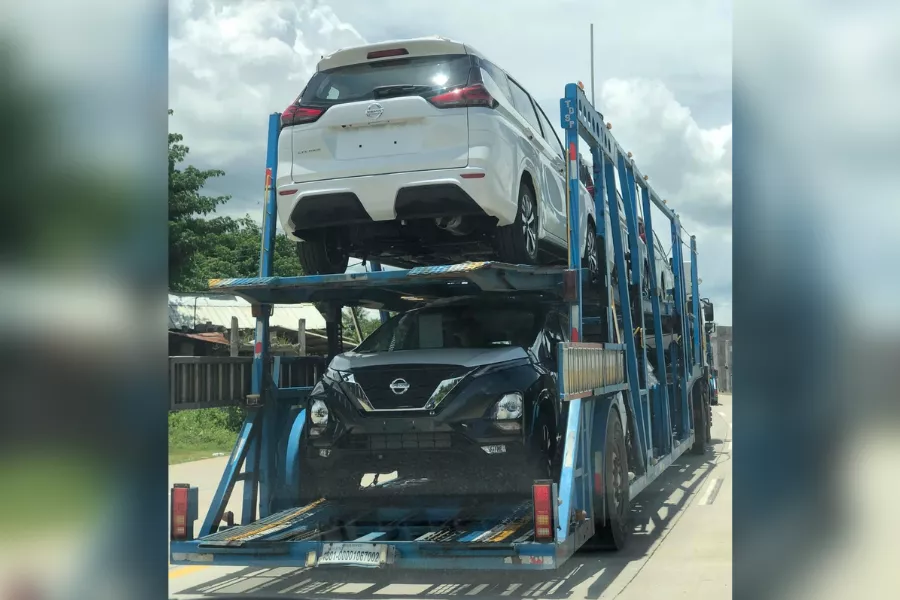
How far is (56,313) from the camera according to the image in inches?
145

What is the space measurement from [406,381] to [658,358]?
480 cm

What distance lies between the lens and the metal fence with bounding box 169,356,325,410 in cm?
649

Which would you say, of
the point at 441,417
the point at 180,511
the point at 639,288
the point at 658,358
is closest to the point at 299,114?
the point at 441,417

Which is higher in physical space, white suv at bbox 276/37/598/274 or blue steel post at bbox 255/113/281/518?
white suv at bbox 276/37/598/274

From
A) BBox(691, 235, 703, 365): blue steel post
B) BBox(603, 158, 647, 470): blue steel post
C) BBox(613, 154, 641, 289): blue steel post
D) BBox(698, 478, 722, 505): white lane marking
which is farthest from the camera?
BBox(691, 235, 703, 365): blue steel post

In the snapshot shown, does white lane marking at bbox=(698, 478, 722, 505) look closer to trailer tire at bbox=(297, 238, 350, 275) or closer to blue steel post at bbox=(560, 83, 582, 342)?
blue steel post at bbox=(560, 83, 582, 342)

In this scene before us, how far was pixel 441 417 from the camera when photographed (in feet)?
20.2

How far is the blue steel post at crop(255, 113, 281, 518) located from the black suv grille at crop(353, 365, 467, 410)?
1029 millimetres

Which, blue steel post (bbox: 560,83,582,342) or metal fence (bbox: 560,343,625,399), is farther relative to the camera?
blue steel post (bbox: 560,83,582,342)

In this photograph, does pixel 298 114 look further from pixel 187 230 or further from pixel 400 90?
pixel 187 230

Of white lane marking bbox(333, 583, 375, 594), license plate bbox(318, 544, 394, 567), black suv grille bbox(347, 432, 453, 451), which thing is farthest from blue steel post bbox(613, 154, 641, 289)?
license plate bbox(318, 544, 394, 567)

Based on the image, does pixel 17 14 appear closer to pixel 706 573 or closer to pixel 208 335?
pixel 706 573

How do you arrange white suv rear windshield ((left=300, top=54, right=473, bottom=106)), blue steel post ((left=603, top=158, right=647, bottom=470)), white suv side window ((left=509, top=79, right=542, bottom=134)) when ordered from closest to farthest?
white suv rear windshield ((left=300, top=54, right=473, bottom=106))
white suv side window ((left=509, top=79, right=542, bottom=134))
blue steel post ((left=603, top=158, right=647, bottom=470))

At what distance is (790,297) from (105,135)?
2.66 meters
